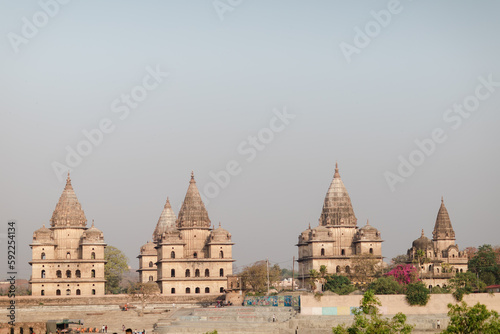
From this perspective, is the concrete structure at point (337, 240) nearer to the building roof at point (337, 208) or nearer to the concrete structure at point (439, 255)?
the building roof at point (337, 208)

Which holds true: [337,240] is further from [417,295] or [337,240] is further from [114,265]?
[114,265]

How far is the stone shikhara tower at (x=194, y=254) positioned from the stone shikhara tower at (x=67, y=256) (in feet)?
18.6

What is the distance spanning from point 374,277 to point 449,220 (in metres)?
16.7

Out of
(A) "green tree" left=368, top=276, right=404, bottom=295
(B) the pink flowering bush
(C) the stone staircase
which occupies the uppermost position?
(B) the pink flowering bush

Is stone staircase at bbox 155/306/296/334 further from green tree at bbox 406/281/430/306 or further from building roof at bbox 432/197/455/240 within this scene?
building roof at bbox 432/197/455/240

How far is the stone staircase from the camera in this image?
61062 millimetres

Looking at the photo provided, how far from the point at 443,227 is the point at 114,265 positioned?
117ft

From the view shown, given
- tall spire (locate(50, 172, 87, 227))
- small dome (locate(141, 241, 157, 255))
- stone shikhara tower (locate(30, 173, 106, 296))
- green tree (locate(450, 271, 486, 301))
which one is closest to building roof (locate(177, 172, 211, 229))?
stone shikhara tower (locate(30, 173, 106, 296))

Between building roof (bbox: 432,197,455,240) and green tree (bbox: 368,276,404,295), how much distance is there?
2258 centimetres

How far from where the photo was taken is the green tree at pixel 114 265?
330ft

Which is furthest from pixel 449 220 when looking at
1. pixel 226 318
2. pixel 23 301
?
pixel 23 301

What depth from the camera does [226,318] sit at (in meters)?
64.6

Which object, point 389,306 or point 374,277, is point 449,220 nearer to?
point 374,277

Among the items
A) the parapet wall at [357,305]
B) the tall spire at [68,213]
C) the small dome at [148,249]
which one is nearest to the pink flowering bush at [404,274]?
the parapet wall at [357,305]
